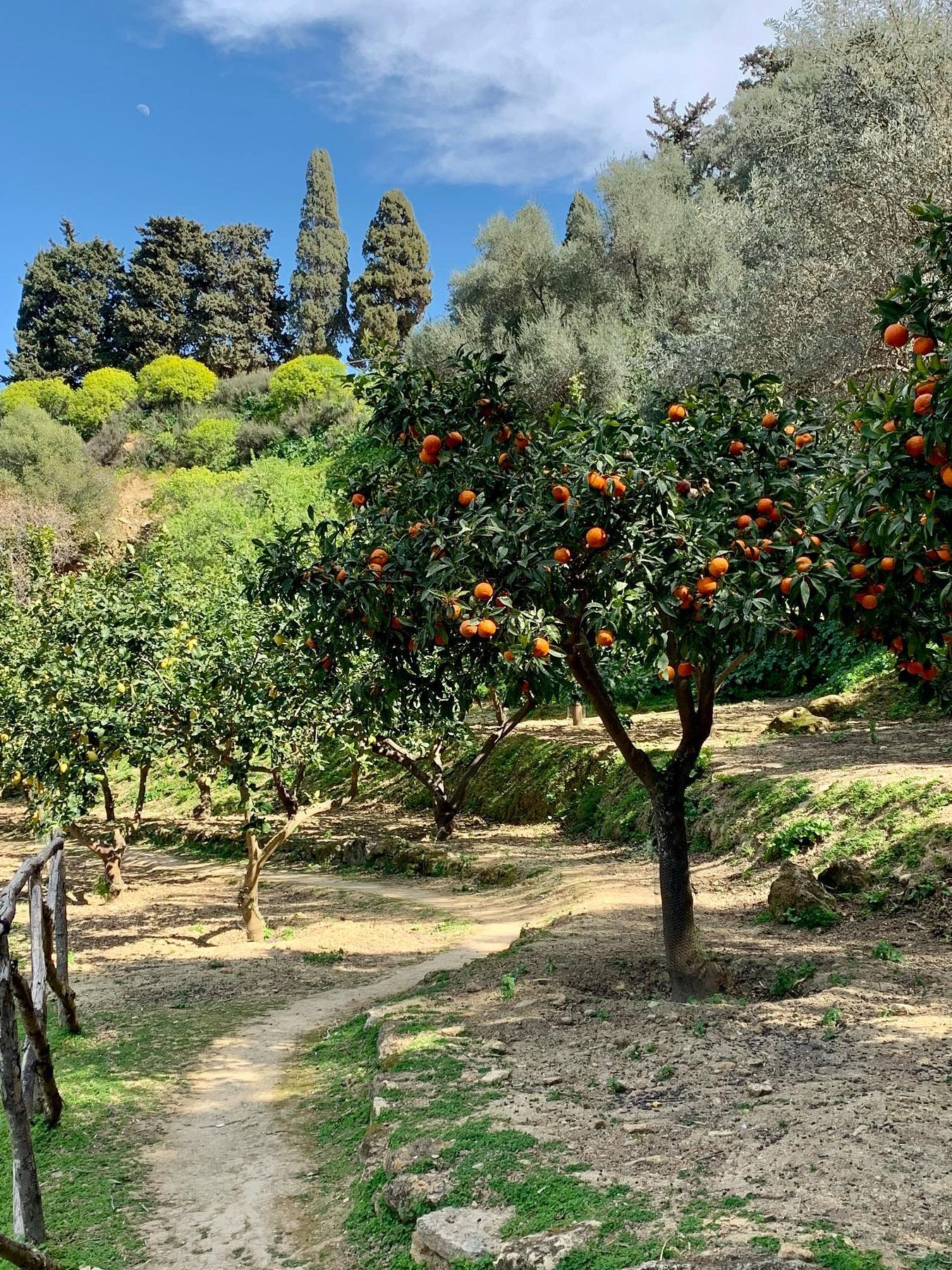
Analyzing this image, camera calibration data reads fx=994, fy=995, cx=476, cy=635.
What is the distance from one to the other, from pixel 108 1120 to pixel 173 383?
48.2 meters

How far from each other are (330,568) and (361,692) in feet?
3.22

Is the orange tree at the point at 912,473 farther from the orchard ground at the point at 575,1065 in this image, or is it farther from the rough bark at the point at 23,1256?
the rough bark at the point at 23,1256

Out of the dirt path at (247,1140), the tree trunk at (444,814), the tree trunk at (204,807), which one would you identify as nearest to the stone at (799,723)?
the dirt path at (247,1140)

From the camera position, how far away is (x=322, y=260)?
54625 millimetres

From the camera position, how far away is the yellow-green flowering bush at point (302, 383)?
45.3 m

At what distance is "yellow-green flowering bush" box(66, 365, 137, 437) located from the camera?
167 feet

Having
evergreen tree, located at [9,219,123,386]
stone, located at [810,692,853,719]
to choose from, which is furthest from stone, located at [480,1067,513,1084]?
evergreen tree, located at [9,219,123,386]

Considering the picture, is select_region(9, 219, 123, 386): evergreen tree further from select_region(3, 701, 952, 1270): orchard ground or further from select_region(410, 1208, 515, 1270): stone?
select_region(410, 1208, 515, 1270): stone

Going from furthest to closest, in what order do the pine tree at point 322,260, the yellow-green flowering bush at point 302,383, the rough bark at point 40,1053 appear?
the pine tree at point 322,260
the yellow-green flowering bush at point 302,383
the rough bark at point 40,1053

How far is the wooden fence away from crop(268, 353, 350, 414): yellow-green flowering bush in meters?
38.2

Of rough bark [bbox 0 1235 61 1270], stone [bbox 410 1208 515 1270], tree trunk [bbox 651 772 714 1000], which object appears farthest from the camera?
tree trunk [bbox 651 772 714 1000]

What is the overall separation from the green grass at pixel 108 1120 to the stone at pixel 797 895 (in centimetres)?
515

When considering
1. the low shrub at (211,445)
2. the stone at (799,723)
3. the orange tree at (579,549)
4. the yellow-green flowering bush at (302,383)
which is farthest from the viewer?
the low shrub at (211,445)

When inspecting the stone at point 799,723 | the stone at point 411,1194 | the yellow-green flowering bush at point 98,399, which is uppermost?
the yellow-green flowering bush at point 98,399
